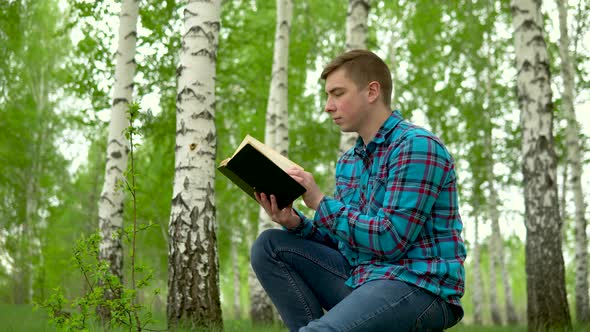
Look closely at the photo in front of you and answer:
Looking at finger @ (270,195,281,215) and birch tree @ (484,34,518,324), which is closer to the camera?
finger @ (270,195,281,215)

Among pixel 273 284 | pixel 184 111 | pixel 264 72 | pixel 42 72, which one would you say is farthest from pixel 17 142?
pixel 273 284

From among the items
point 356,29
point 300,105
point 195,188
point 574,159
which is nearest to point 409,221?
point 195,188

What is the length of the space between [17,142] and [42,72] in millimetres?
2773

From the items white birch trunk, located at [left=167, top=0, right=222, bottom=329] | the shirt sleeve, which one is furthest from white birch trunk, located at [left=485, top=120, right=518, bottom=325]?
the shirt sleeve

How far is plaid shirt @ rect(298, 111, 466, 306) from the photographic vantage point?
276cm

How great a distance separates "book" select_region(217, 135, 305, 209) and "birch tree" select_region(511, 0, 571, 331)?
4.89m

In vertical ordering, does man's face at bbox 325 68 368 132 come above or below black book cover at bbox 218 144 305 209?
above

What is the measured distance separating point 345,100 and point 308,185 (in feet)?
1.77

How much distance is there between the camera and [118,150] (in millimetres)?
7812

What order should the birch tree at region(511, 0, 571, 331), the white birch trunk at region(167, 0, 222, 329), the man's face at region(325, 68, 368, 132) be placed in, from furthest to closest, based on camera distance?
the birch tree at region(511, 0, 571, 331) → the white birch trunk at region(167, 0, 222, 329) → the man's face at region(325, 68, 368, 132)

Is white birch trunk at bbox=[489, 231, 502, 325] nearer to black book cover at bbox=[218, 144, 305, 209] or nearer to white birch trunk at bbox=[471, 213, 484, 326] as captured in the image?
white birch trunk at bbox=[471, 213, 484, 326]

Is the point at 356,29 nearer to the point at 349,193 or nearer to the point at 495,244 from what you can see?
the point at 349,193

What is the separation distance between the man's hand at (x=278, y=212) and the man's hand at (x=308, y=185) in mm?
172

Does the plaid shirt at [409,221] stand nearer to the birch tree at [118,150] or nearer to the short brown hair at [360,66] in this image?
the short brown hair at [360,66]
